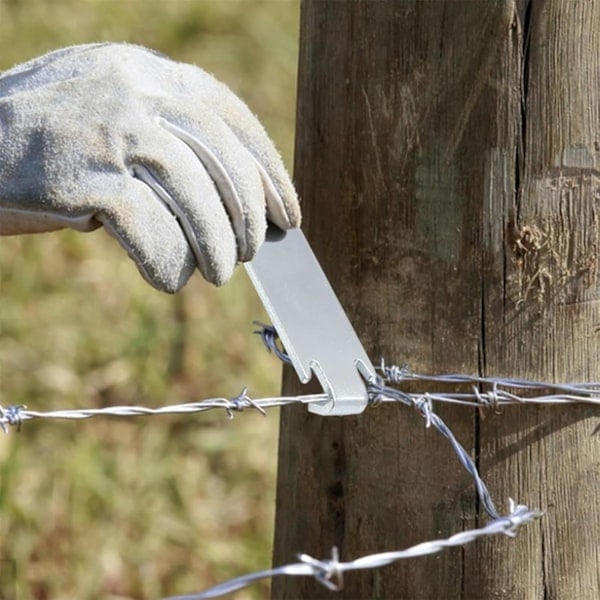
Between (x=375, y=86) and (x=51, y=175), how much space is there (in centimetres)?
57

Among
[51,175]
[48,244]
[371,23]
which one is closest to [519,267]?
[371,23]

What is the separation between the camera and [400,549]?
6.28ft

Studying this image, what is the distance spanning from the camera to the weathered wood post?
5.78 feet

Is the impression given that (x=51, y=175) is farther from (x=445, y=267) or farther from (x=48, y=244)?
(x=48, y=244)

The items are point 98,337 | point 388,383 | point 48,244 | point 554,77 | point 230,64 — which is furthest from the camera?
point 230,64

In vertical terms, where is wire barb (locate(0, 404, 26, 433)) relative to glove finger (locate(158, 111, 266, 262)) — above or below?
below

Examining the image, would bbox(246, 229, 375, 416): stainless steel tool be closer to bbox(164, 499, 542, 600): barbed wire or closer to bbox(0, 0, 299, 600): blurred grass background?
bbox(164, 499, 542, 600): barbed wire

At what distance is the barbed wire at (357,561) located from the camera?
1292mm

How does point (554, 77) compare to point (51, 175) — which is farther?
point (554, 77)

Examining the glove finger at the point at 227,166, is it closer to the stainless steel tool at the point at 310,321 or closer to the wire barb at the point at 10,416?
the stainless steel tool at the point at 310,321

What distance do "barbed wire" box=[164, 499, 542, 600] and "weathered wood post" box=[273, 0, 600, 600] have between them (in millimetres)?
83

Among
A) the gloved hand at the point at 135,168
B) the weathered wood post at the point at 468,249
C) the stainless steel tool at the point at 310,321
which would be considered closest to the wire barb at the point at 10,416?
the gloved hand at the point at 135,168

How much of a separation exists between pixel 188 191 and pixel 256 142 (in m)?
0.19

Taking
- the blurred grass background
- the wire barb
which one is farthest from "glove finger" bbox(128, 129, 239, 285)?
the blurred grass background
